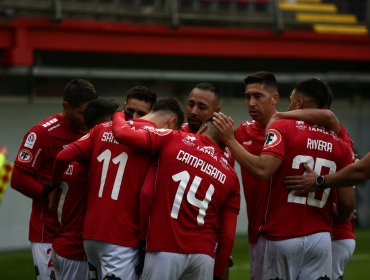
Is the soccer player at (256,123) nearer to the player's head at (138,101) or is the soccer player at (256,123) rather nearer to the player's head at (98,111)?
the player's head at (138,101)

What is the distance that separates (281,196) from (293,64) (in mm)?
14340

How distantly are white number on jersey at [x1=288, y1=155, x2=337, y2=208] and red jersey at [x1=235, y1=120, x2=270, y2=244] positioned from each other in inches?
12.6

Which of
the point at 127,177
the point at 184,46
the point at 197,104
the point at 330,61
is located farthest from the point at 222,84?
the point at 127,177

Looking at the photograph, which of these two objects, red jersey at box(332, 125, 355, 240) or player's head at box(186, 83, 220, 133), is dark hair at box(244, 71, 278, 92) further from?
red jersey at box(332, 125, 355, 240)

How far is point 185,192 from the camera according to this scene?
6719mm

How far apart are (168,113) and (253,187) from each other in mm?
1238

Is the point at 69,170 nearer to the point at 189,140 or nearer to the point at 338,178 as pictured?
the point at 189,140

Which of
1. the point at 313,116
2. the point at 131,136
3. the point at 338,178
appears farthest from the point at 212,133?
the point at 338,178

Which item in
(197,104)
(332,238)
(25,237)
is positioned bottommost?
(25,237)

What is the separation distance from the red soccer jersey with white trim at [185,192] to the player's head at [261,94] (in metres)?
1.28

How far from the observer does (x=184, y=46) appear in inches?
734

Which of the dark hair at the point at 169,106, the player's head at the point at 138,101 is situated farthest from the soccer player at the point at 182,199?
the player's head at the point at 138,101

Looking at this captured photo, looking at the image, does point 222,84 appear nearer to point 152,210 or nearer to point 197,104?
point 197,104

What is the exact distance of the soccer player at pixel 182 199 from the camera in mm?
6727
